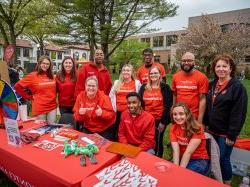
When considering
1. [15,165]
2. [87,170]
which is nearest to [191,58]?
[87,170]

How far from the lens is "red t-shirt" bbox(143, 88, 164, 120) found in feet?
15.2

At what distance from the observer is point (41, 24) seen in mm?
23438

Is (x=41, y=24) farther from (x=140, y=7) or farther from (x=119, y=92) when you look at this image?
(x=119, y=92)

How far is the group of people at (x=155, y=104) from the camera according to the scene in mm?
3598

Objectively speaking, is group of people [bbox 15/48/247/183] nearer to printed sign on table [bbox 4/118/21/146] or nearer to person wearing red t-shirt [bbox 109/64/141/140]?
person wearing red t-shirt [bbox 109/64/141/140]

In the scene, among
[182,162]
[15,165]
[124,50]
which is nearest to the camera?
[15,165]

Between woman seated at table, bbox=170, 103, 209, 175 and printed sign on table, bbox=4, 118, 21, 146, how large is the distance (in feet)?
6.18

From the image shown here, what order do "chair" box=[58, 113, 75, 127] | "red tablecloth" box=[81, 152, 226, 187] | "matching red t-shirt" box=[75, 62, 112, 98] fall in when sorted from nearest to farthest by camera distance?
"red tablecloth" box=[81, 152, 226, 187] < "chair" box=[58, 113, 75, 127] < "matching red t-shirt" box=[75, 62, 112, 98]

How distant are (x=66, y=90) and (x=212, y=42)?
29465 millimetres

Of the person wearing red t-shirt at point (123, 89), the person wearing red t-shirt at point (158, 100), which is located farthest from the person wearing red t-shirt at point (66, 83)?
the person wearing red t-shirt at point (158, 100)

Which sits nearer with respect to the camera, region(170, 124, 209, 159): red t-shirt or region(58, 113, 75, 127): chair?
region(170, 124, 209, 159): red t-shirt

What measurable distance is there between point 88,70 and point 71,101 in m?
0.69

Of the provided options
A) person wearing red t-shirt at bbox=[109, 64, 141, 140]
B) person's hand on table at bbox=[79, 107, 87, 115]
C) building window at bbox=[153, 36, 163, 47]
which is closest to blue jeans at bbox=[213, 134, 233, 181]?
person wearing red t-shirt at bbox=[109, 64, 141, 140]

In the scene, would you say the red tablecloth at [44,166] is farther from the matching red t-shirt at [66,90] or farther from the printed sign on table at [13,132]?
the matching red t-shirt at [66,90]
